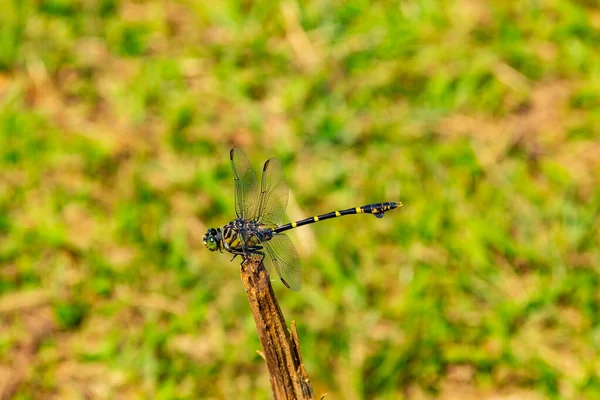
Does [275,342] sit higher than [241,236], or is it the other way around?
[241,236]

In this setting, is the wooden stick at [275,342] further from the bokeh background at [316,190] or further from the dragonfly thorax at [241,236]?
the bokeh background at [316,190]

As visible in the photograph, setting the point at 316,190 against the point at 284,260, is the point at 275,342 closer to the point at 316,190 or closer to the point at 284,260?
the point at 284,260

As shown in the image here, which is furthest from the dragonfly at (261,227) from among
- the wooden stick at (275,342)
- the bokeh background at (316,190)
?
the bokeh background at (316,190)

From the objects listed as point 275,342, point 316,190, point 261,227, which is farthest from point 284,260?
point 316,190

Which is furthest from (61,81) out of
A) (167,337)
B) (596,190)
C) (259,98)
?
(596,190)

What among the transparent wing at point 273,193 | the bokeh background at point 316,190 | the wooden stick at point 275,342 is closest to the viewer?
the wooden stick at point 275,342

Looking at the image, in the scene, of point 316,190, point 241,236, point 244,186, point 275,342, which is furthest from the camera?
point 316,190
